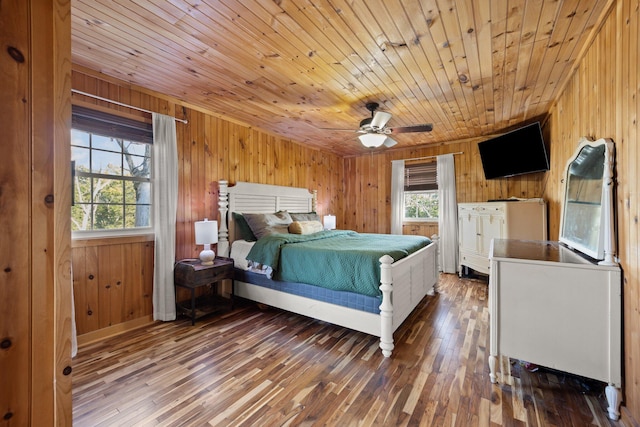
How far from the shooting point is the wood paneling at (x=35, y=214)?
816 millimetres

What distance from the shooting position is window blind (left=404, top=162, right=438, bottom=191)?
516cm

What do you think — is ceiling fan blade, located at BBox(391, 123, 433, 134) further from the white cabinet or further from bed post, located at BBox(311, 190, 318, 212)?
bed post, located at BBox(311, 190, 318, 212)

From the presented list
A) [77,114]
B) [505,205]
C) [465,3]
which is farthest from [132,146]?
[505,205]

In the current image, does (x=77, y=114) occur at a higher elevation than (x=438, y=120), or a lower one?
lower

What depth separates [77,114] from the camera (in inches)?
93.6

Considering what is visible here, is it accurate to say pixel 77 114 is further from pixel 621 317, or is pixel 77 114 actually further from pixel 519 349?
pixel 621 317

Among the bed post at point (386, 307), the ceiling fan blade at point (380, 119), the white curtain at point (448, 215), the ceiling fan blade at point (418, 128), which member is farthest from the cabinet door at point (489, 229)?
the bed post at point (386, 307)

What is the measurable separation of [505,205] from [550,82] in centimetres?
162

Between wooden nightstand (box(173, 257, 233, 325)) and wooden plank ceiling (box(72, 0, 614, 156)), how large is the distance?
186 centimetres

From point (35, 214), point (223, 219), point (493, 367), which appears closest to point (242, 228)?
point (223, 219)

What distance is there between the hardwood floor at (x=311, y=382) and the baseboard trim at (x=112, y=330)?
0.11 metres

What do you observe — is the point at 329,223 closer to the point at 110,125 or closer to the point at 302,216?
the point at 302,216

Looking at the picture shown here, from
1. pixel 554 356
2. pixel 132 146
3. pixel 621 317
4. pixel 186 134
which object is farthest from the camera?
pixel 186 134

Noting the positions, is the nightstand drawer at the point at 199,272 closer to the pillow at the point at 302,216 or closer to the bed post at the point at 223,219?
A: the bed post at the point at 223,219
